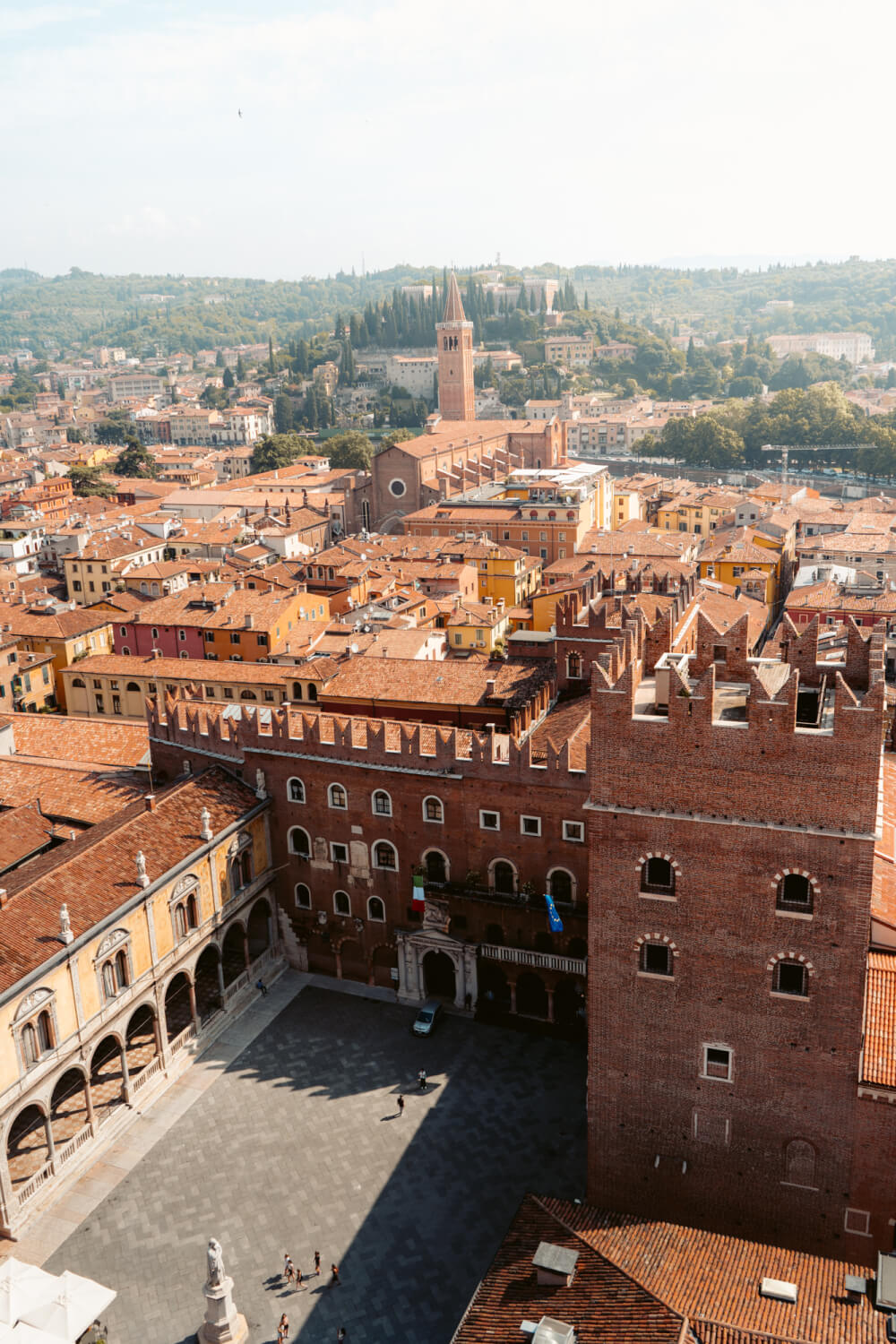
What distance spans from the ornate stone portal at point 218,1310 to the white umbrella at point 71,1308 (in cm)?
216

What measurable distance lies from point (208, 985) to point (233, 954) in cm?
190

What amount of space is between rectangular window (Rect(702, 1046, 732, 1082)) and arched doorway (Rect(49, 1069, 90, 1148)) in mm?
17125

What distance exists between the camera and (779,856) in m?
20.5

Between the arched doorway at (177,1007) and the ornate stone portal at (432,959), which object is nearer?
the arched doorway at (177,1007)

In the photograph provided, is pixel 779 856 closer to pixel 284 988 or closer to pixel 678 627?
pixel 678 627

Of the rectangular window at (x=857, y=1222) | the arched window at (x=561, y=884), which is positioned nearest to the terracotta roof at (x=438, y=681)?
the arched window at (x=561, y=884)

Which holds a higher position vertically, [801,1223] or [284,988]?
[801,1223]

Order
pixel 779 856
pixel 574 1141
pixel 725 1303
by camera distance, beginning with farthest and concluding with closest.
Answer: pixel 574 1141
pixel 779 856
pixel 725 1303

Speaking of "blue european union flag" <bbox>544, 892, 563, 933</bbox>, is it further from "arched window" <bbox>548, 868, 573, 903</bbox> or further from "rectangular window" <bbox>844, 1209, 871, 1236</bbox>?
"rectangular window" <bbox>844, 1209, 871, 1236</bbox>

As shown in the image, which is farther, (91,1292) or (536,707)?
(536,707)

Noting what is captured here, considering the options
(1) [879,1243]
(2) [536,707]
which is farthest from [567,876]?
(1) [879,1243]

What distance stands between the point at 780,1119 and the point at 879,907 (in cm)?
561

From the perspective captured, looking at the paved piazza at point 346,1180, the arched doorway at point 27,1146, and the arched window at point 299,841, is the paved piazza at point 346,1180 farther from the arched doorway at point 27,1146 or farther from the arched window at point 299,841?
the arched window at point 299,841

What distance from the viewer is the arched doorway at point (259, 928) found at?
39.2 metres
